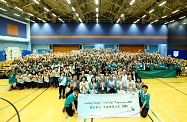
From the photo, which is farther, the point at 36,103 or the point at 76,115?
the point at 36,103

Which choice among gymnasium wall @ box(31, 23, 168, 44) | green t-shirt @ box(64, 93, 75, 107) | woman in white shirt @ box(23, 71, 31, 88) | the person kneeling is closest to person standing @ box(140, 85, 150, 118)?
the person kneeling

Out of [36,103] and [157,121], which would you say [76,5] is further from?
[157,121]

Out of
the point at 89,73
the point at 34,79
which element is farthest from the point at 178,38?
the point at 34,79

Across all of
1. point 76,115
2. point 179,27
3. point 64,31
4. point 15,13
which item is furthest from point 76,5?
point 179,27

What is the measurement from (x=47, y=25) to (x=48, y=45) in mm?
4374

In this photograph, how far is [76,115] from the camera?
837 centimetres

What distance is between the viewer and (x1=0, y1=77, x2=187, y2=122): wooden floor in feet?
26.5

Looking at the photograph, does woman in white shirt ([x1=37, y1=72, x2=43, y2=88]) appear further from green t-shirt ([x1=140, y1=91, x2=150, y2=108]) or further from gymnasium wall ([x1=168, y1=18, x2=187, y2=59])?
gymnasium wall ([x1=168, y1=18, x2=187, y2=59])

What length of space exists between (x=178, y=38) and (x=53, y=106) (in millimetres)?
34495

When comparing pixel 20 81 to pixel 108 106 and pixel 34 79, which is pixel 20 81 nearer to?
pixel 34 79

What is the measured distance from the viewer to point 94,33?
40438mm

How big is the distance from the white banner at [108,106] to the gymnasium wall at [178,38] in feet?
99.7

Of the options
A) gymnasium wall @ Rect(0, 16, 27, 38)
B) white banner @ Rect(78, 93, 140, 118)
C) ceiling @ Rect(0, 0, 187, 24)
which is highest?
ceiling @ Rect(0, 0, 187, 24)

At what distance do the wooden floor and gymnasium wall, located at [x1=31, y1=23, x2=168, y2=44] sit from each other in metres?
27.3
